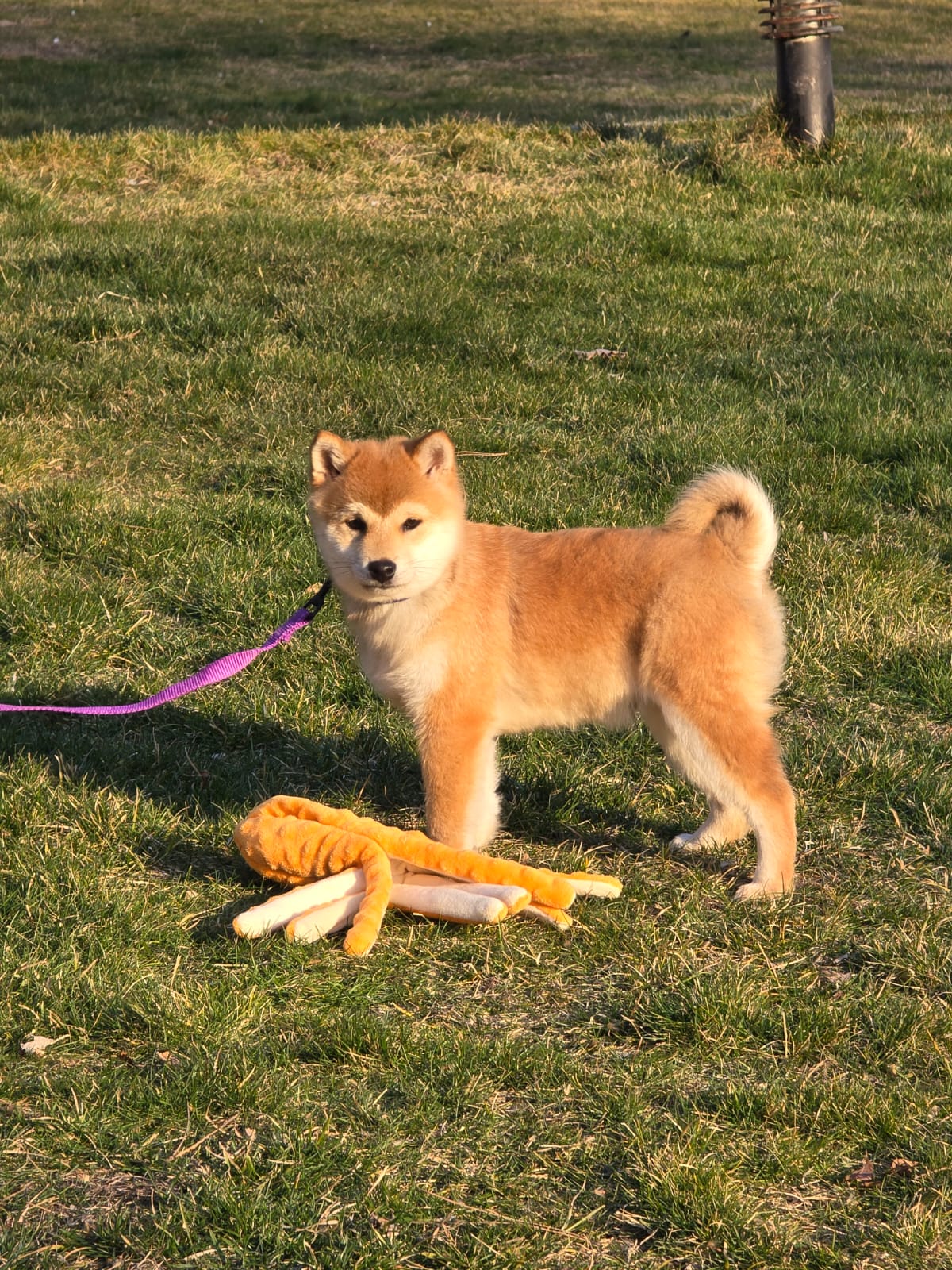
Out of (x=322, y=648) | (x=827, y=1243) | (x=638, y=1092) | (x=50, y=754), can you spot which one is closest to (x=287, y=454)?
(x=322, y=648)

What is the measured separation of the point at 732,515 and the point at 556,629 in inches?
24.1

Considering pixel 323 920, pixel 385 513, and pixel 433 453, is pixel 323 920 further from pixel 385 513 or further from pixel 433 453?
pixel 433 453

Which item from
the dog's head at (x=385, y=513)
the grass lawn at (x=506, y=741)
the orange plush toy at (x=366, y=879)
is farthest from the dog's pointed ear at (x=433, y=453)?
the grass lawn at (x=506, y=741)

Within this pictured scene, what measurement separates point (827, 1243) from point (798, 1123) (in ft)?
1.16

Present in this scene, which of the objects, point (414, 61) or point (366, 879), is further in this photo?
point (414, 61)

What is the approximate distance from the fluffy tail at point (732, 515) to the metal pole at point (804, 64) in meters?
7.32

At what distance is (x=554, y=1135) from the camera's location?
3164mm

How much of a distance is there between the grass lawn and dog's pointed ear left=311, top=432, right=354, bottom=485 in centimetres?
113

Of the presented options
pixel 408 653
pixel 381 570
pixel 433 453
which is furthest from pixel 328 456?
pixel 408 653

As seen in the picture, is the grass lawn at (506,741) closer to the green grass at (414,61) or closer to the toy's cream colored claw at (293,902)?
A: the toy's cream colored claw at (293,902)

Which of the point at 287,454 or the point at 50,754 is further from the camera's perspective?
the point at 287,454

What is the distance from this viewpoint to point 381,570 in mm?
3859

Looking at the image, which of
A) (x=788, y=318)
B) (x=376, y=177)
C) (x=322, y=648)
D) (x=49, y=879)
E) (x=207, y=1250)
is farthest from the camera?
(x=376, y=177)

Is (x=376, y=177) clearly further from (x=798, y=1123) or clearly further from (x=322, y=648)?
(x=798, y=1123)
